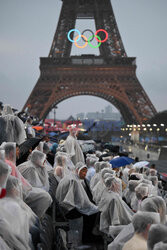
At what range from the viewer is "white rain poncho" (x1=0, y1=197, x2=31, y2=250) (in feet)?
10.2

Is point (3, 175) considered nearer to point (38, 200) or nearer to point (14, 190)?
point (14, 190)

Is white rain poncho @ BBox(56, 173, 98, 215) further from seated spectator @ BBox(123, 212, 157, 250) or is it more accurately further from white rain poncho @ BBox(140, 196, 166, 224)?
seated spectator @ BBox(123, 212, 157, 250)

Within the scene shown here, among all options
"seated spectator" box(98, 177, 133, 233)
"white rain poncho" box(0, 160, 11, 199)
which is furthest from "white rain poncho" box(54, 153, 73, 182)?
"white rain poncho" box(0, 160, 11, 199)

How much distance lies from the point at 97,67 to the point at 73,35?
28.2 ft

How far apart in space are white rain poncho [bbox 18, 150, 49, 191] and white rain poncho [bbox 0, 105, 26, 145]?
1.65 metres

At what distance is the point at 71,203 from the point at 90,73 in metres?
44.0

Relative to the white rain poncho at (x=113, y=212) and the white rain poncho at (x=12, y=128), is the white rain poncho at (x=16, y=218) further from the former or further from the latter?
the white rain poncho at (x=12, y=128)

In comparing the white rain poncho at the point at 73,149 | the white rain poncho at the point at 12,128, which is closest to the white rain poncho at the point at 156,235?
the white rain poncho at the point at 12,128

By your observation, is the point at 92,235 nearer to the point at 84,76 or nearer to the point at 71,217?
the point at 71,217

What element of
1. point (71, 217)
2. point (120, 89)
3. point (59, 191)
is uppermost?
point (120, 89)

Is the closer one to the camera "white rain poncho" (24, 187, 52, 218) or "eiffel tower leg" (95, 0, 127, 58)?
"white rain poncho" (24, 187, 52, 218)

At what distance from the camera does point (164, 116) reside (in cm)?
5569

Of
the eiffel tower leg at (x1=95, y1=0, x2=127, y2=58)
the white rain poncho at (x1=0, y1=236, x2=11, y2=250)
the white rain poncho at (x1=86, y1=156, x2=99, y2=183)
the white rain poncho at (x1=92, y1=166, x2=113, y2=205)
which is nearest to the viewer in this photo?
the white rain poncho at (x1=0, y1=236, x2=11, y2=250)

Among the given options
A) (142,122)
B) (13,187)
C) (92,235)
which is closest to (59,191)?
(92,235)
